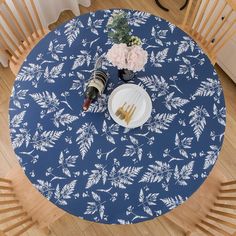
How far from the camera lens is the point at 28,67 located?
5.55 ft

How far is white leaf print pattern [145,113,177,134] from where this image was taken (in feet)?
5.19

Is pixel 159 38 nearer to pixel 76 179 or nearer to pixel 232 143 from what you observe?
pixel 76 179

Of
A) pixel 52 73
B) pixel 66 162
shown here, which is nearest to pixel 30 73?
pixel 52 73

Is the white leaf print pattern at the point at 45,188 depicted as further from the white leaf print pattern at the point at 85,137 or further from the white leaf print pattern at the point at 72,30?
the white leaf print pattern at the point at 72,30

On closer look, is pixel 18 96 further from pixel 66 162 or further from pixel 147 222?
pixel 147 222

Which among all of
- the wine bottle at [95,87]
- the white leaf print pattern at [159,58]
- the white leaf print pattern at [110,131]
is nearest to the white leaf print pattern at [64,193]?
the white leaf print pattern at [110,131]

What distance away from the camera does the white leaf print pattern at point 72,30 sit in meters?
1.75

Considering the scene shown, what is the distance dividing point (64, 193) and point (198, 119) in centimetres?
77

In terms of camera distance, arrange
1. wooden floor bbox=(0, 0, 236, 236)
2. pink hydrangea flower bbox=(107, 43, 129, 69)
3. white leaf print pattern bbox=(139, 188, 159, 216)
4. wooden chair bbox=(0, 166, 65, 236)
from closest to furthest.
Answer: pink hydrangea flower bbox=(107, 43, 129, 69)
white leaf print pattern bbox=(139, 188, 159, 216)
wooden chair bbox=(0, 166, 65, 236)
wooden floor bbox=(0, 0, 236, 236)

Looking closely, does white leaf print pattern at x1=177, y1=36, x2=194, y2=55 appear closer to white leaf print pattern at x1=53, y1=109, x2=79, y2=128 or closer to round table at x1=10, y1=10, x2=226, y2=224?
round table at x1=10, y1=10, x2=226, y2=224

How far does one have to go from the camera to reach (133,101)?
164 cm

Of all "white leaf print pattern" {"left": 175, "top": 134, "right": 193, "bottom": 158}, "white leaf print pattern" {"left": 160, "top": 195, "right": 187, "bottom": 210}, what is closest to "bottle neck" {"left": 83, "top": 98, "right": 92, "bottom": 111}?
"white leaf print pattern" {"left": 175, "top": 134, "right": 193, "bottom": 158}

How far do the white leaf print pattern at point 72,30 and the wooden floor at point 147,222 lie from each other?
973 mm

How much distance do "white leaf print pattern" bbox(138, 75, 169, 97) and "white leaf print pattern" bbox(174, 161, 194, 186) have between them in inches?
15.6
